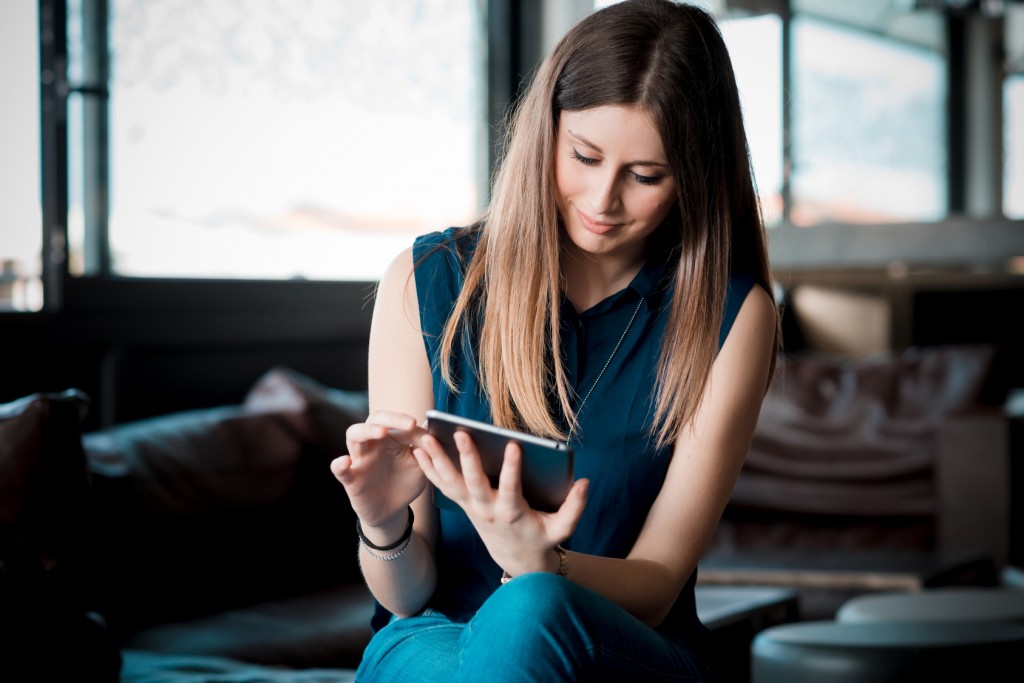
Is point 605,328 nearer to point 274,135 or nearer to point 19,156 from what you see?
point 19,156

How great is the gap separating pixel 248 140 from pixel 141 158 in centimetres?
43

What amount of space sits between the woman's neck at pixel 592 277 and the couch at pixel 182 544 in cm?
78

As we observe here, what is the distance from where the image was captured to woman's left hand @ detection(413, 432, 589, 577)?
119cm

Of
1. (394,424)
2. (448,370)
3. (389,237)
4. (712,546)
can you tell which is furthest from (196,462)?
(712,546)

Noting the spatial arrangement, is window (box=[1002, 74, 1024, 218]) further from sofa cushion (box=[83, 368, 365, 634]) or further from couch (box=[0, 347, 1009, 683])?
sofa cushion (box=[83, 368, 365, 634])

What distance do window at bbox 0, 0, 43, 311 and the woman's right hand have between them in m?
1.58

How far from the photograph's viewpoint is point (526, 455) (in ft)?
3.83

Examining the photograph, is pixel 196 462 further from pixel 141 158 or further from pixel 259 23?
pixel 259 23

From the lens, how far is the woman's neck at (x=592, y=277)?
1.60 meters

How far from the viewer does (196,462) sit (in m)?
2.43

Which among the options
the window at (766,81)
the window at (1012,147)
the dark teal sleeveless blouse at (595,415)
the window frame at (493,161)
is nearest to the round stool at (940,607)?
the dark teal sleeveless blouse at (595,415)

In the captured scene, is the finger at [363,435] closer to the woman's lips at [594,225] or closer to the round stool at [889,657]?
the woman's lips at [594,225]

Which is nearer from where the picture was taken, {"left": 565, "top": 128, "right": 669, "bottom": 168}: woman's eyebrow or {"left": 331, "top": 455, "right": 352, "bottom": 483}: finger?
{"left": 331, "top": 455, "right": 352, "bottom": 483}: finger

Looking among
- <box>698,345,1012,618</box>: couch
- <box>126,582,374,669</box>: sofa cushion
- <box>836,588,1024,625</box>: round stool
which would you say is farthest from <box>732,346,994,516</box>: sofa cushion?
<box>126,582,374,669</box>: sofa cushion
